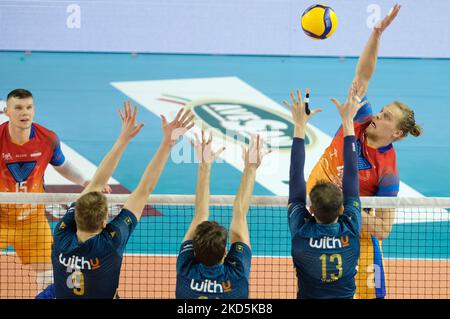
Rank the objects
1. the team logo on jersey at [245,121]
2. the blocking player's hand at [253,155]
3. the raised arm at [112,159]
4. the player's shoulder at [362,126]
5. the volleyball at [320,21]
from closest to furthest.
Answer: the blocking player's hand at [253,155] < the raised arm at [112,159] < the player's shoulder at [362,126] < the volleyball at [320,21] < the team logo on jersey at [245,121]

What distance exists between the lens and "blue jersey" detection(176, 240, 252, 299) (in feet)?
17.4

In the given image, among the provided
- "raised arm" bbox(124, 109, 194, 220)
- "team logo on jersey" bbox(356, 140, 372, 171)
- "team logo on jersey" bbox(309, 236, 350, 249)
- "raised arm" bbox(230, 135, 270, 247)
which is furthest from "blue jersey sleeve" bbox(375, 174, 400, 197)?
"raised arm" bbox(124, 109, 194, 220)

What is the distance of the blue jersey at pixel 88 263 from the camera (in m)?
5.71

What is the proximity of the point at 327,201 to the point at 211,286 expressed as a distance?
3.75 feet

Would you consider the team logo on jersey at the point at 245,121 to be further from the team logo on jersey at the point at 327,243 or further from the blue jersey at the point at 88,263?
the blue jersey at the point at 88,263

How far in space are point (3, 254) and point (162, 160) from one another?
16.0 ft

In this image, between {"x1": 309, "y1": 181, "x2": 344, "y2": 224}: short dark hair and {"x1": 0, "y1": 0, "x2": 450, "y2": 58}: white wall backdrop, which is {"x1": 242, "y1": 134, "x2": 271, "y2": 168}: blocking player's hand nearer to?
{"x1": 309, "y1": 181, "x2": 344, "y2": 224}: short dark hair

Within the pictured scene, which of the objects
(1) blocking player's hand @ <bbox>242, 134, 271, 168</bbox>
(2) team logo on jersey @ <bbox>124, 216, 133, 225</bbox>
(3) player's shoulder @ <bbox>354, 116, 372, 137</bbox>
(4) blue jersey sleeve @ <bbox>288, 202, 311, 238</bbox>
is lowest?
(2) team logo on jersey @ <bbox>124, 216, 133, 225</bbox>

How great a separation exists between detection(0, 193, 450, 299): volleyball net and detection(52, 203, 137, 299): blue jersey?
4.13ft

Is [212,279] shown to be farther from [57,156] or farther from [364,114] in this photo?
[57,156]

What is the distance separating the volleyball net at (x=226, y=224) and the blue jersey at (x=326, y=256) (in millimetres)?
1253

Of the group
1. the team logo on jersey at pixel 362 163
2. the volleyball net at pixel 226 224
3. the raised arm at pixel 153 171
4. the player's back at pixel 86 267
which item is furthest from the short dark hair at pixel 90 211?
the team logo on jersey at pixel 362 163

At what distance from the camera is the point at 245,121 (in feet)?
53.5

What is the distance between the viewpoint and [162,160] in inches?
251
